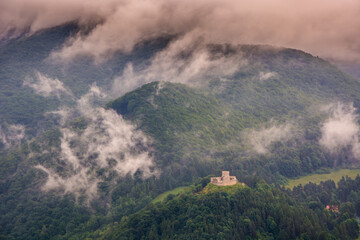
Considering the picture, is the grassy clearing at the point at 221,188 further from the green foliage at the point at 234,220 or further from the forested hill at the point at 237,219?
the green foliage at the point at 234,220

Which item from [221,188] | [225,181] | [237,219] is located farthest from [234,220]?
[225,181]

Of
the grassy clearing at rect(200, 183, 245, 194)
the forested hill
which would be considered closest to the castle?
the grassy clearing at rect(200, 183, 245, 194)

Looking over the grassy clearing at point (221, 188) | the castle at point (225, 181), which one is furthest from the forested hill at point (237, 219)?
the castle at point (225, 181)

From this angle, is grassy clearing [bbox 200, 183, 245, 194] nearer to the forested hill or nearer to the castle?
the forested hill

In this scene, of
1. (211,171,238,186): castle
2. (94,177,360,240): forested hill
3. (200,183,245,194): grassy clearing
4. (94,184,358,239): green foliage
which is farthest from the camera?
(211,171,238,186): castle

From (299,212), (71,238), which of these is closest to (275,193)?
(299,212)

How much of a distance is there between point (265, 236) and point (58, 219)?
361ft

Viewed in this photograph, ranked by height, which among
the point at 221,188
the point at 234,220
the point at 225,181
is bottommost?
the point at 234,220

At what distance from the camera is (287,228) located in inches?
5463

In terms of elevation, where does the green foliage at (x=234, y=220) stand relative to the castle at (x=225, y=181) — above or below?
below

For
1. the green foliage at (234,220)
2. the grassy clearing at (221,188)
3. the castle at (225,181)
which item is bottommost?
the green foliage at (234,220)

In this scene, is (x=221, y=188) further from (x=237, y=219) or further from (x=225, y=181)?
(x=237, y=219)

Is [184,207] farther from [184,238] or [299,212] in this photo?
[299,212]

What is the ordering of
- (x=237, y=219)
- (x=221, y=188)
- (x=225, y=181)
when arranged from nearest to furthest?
(x=237, y=219) → (x=221, y=188) → (x=225, y=181)
